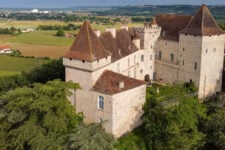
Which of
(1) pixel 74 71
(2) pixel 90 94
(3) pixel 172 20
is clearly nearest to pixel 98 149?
(2) pixel 90 94

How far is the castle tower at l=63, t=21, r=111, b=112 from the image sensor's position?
128ft

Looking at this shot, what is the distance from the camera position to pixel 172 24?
55375 mm

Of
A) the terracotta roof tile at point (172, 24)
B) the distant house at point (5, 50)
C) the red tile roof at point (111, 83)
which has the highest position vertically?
the terracotta roof tile at point (172, 24)

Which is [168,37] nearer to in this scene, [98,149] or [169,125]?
[169,125]

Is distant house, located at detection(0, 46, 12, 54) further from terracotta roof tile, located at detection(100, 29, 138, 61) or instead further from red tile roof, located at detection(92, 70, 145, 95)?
red tile roof, located at detection(92, 70, 145, 95)

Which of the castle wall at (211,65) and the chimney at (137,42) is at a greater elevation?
the chimney at (137,42)

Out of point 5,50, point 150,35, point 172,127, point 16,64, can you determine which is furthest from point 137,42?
point 5,50

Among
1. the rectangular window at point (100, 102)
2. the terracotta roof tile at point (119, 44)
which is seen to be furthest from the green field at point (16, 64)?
the rectangular window at point (100, 102)

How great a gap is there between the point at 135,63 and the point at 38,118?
21114 mm

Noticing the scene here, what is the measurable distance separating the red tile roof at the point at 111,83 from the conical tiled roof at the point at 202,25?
1385 cm

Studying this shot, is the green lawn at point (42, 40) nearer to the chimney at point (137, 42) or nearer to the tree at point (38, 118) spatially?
the chimney at point (137, 42)

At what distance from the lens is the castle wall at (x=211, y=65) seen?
48.7 metres

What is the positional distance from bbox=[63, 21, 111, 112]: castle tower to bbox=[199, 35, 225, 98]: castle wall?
15.9 m

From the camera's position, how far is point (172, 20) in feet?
184
